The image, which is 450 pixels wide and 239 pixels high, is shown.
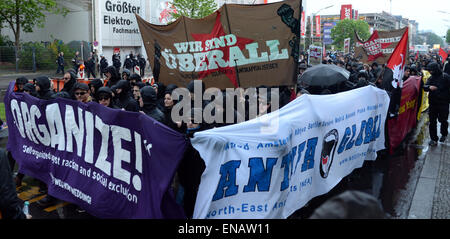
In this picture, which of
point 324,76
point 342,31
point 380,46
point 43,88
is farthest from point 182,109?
point 342,31

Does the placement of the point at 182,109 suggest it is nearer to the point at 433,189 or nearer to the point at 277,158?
the point at 277,158

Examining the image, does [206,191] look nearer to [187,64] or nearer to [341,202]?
[341,202]

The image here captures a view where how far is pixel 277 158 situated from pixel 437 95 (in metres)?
6.40

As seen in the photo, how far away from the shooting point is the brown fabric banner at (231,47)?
242 inches

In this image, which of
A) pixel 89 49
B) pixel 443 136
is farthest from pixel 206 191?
pixel 89 49

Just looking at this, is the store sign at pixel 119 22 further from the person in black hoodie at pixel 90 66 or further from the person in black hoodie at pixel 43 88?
the person in black hoodie at pixel 43 88

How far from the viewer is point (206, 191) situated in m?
A: 3.82

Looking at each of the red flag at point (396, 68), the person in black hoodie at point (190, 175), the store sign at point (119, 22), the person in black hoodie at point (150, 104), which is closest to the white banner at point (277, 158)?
the person in black hoodie at point (190, 175)

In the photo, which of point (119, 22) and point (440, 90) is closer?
point (440, 90)

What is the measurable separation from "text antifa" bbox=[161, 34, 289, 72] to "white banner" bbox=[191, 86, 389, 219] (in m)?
1.31

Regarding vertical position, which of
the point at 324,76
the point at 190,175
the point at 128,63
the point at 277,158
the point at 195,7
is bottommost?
the point at 190,175

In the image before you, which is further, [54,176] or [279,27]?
[279,27]

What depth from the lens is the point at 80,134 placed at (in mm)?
4930
